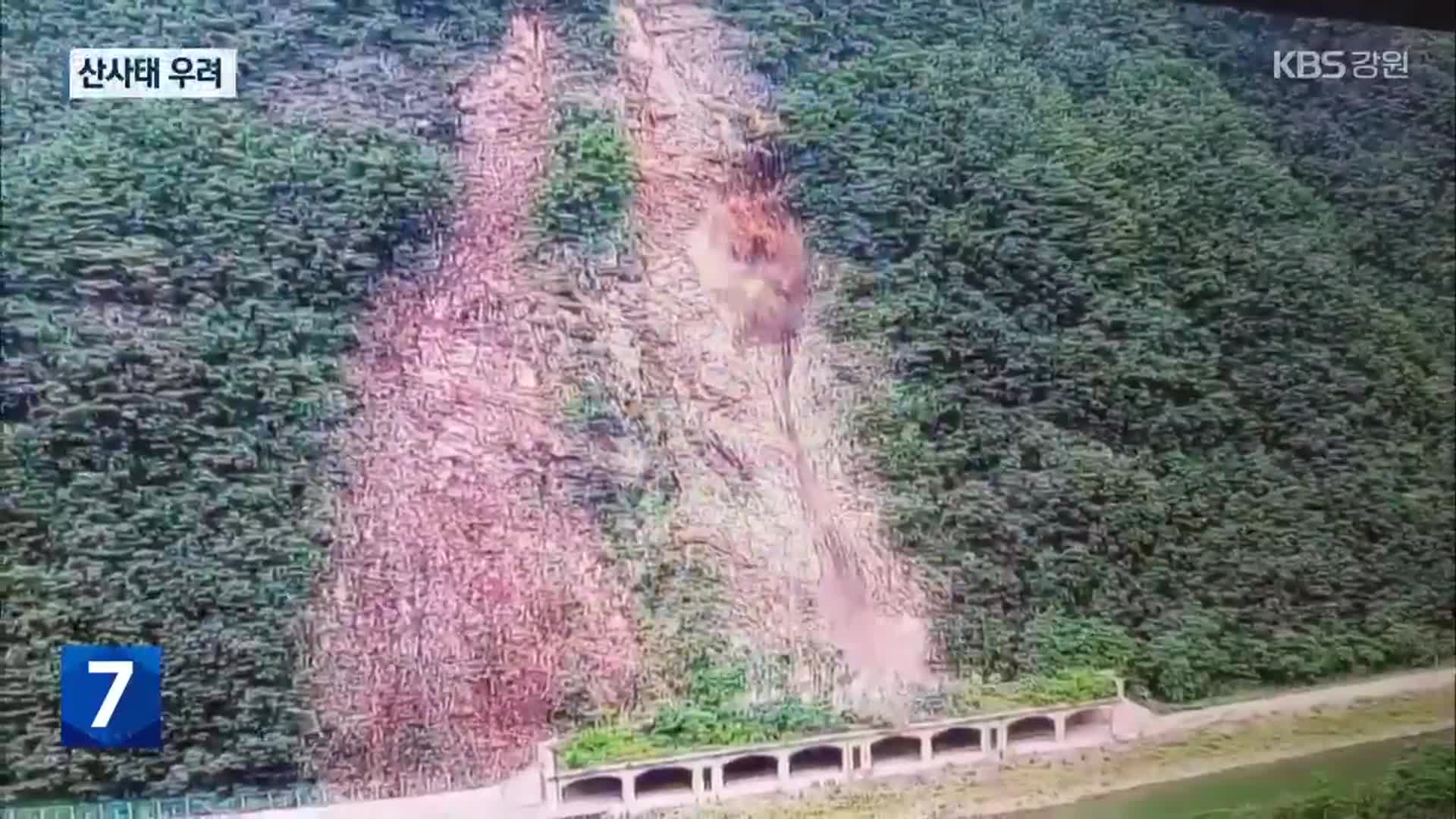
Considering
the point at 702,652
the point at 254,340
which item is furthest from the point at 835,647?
the point at 254,340

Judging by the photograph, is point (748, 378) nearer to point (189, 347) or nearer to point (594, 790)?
point (594, 790)

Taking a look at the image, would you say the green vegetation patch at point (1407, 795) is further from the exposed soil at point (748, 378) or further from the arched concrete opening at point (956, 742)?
the exposed soil at point (748, 378)

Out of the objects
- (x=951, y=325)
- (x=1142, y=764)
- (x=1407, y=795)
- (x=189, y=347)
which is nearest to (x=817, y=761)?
(x=1142, y=764)

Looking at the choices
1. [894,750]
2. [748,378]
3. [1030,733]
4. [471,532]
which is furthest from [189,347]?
[1030,733]

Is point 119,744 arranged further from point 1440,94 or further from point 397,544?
point 1440,94

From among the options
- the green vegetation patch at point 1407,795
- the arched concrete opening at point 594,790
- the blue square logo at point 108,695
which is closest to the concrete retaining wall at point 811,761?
the arched concrete opening at point 594,790

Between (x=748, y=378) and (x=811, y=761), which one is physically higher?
(x=748, y=378)

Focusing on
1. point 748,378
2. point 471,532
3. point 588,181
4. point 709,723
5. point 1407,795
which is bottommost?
point 1407,795
